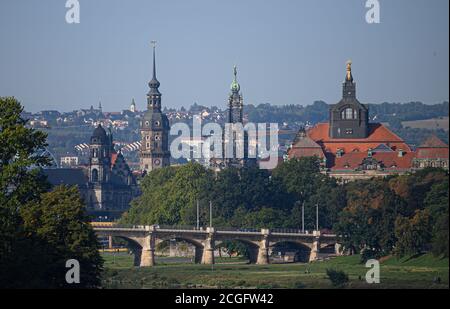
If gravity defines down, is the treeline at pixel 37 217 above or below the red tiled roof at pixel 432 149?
below

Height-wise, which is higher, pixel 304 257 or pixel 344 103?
pixel 344 103

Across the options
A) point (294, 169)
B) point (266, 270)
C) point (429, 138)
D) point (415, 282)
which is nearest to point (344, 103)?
point (294, 169)

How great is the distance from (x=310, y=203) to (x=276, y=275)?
32.0m

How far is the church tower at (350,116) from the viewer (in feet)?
563

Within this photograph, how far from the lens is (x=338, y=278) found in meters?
95.2

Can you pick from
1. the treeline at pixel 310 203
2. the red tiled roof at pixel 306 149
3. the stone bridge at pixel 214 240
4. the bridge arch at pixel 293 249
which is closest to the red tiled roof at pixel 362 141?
the red tiled roof at pixel 306 149

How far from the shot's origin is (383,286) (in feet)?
289

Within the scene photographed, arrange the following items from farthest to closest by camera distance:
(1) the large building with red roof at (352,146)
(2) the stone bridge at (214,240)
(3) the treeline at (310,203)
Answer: (1) the large building with red roof at (352,146), (2) the stone bridge at (214,240), (3) the treeline at (310,203)

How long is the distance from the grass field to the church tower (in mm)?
50944

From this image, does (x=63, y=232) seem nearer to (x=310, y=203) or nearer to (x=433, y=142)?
A: (x=433, y=142)

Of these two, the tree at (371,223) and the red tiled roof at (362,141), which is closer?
the tree at (371,223)

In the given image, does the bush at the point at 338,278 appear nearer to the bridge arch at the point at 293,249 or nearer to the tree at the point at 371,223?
the tree at the point at 371,223
